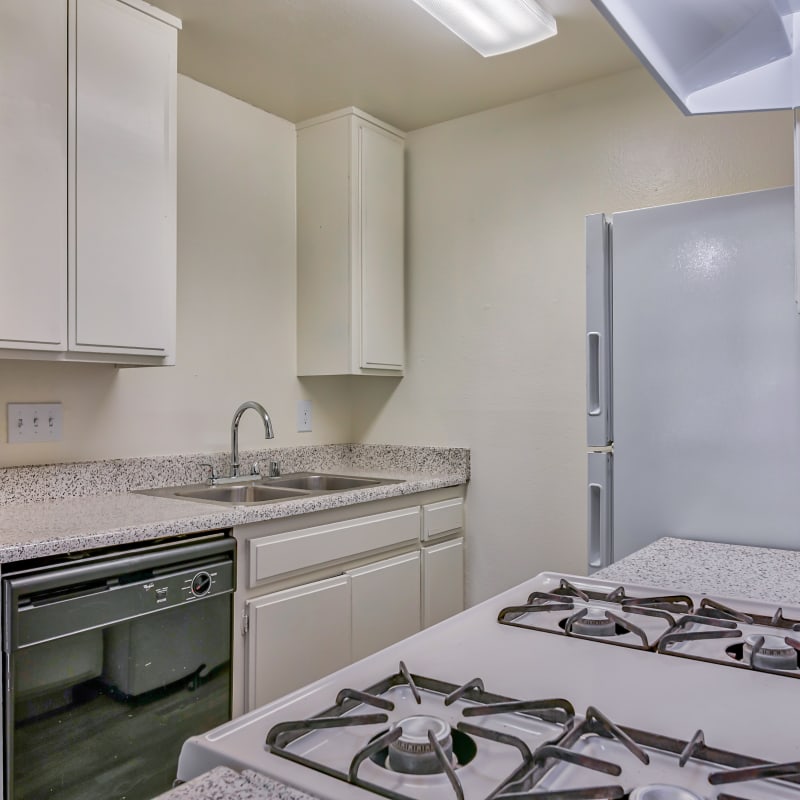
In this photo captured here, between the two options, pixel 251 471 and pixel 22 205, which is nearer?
pixel 22 205

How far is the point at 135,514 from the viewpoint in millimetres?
1868

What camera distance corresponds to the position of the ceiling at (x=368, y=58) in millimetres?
2174

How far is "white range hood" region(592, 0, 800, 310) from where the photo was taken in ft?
2.98

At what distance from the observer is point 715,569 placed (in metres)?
1.45

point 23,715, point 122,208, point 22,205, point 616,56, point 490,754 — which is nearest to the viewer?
point 490,754

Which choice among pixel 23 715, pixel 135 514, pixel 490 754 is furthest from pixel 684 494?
pixel 23 715

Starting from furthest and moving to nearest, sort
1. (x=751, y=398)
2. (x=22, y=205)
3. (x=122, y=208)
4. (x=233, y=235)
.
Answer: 1. (x=233, y=235)
2. (x=122, y=208)
3. (x=22, y=205)
4. (x=751, y=398)

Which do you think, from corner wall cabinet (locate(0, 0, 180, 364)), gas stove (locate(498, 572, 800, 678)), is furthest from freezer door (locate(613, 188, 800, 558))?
corner wall cabinet (locate(0, 0, 180, 364))

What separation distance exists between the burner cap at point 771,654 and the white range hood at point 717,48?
76 centimetres

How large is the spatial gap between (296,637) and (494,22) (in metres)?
1.97

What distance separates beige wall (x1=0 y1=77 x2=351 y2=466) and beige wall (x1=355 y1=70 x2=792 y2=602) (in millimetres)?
546

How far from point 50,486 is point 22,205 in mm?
827

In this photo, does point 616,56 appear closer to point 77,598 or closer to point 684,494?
point 684,494

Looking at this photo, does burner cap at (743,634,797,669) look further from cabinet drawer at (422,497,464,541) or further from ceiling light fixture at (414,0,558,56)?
ceiling light fixture at (414,0,558,56)
